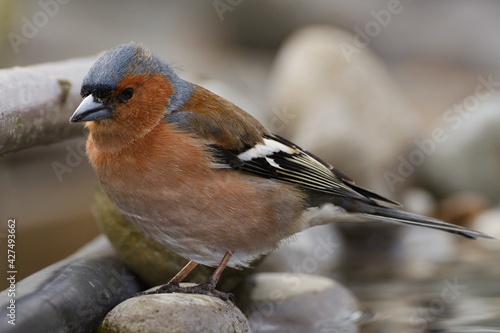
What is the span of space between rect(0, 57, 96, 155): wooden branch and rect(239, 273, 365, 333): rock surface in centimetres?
196

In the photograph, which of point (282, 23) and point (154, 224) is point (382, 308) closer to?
point (154, 224)

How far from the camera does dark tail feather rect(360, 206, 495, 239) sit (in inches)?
216

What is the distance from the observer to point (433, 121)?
14.4 meters

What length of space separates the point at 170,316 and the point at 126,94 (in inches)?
53.8

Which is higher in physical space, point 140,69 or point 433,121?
point 433,121

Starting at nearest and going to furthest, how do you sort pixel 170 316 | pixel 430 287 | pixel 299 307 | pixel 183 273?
1. pixel 170 316
2. pixel 183 273
3. pixel 299 307
4. pixel 430 287

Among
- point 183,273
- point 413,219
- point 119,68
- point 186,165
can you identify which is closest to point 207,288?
point 183,273

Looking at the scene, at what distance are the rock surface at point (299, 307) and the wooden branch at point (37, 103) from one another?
1.96 metres

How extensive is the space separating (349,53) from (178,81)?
866cm

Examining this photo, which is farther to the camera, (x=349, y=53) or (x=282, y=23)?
(x=282, y=23)

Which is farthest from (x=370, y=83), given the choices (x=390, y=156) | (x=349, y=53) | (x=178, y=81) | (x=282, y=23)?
(x=178, y=81)

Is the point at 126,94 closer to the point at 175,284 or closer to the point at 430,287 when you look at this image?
the point at 175,284

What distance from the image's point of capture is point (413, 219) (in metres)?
5.62

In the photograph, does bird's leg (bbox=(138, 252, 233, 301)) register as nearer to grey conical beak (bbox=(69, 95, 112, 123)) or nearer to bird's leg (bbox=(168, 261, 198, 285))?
bird's leg (bbox=(168, 261, 198, 285))
